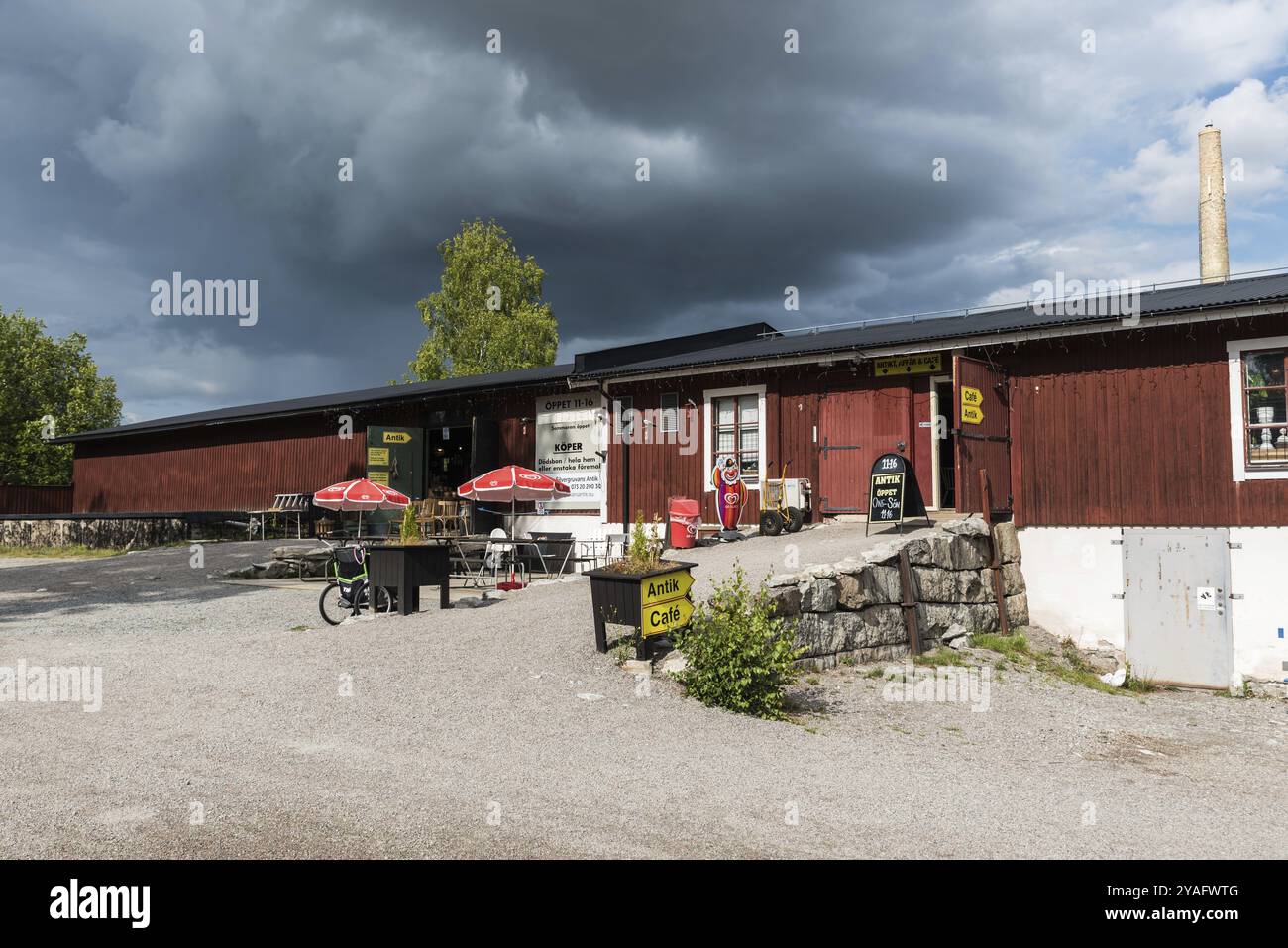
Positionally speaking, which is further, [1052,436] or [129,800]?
[1052,436]

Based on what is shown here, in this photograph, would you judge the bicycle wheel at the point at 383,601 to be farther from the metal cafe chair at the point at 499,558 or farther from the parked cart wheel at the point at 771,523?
the parked cart wheel at the point at 771,523

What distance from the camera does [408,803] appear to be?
479 cm

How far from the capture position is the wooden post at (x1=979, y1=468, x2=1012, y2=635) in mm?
12195

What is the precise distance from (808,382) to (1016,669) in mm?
6961

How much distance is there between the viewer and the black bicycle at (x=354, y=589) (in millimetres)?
11555

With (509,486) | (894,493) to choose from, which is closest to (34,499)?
(509,486)

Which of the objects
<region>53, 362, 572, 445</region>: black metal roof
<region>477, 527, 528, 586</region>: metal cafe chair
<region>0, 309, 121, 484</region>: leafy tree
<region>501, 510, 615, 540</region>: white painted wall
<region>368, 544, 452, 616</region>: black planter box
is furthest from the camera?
<region>0, 309, 121, 484</region>: leafy tree

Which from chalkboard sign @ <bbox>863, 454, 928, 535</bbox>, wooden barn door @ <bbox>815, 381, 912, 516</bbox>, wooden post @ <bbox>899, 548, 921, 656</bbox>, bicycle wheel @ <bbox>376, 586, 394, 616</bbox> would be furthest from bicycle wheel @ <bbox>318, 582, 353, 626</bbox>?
wooden barn door @ <bbox>815, 381, 912, 516</bbox>

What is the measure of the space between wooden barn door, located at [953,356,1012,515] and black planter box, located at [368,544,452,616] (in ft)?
25.6

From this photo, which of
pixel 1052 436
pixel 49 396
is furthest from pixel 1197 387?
pixel 49 396

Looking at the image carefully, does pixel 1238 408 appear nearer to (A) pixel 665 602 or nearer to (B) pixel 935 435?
(B) pixel 935 435

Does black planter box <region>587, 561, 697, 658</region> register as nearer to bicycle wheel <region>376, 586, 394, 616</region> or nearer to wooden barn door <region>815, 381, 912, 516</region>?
bicycle wheel <region>376, 586, 394, 616</region>

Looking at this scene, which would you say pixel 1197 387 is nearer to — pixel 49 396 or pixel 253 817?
pixel 253 817

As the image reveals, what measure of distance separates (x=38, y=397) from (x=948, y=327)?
47912 mm
